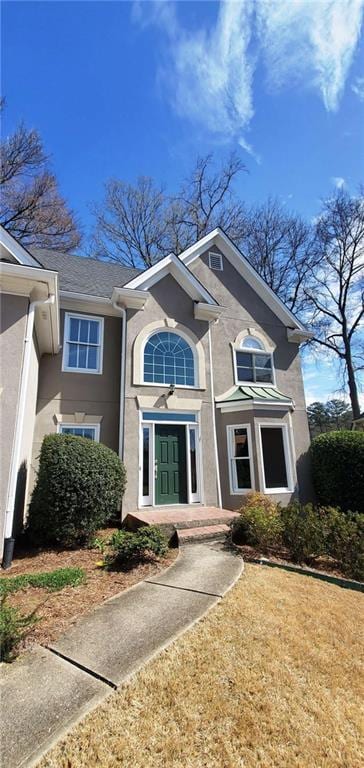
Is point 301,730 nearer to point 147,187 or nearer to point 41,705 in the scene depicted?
point 41,705

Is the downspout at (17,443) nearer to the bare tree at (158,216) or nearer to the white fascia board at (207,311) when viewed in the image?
the white fascia board at (207,311)

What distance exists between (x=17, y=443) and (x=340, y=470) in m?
9.48

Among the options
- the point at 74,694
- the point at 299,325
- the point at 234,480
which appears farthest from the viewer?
the point at 299,325

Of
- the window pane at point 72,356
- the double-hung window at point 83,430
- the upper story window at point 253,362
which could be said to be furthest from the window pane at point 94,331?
the upper story window at point 253,362

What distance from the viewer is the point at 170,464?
9.98 metres

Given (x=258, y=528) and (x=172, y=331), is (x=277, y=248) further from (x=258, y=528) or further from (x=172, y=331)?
(x=258, y=528)

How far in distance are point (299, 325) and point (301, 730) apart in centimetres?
1262

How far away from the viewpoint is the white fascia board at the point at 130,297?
Result: 10.2 m

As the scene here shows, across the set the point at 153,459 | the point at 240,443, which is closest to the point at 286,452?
the point at 240,443

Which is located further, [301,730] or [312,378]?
[312,378]

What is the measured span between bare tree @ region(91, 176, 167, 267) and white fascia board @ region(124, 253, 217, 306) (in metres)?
12.9

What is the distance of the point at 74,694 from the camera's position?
271 centimetres

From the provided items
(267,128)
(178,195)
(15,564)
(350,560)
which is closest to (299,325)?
(267,128)

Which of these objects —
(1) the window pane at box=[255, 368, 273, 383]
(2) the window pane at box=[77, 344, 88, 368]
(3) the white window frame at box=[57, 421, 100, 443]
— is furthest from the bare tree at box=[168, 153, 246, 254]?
(3) the white window frame at box=[57, 421, 100, 443]
